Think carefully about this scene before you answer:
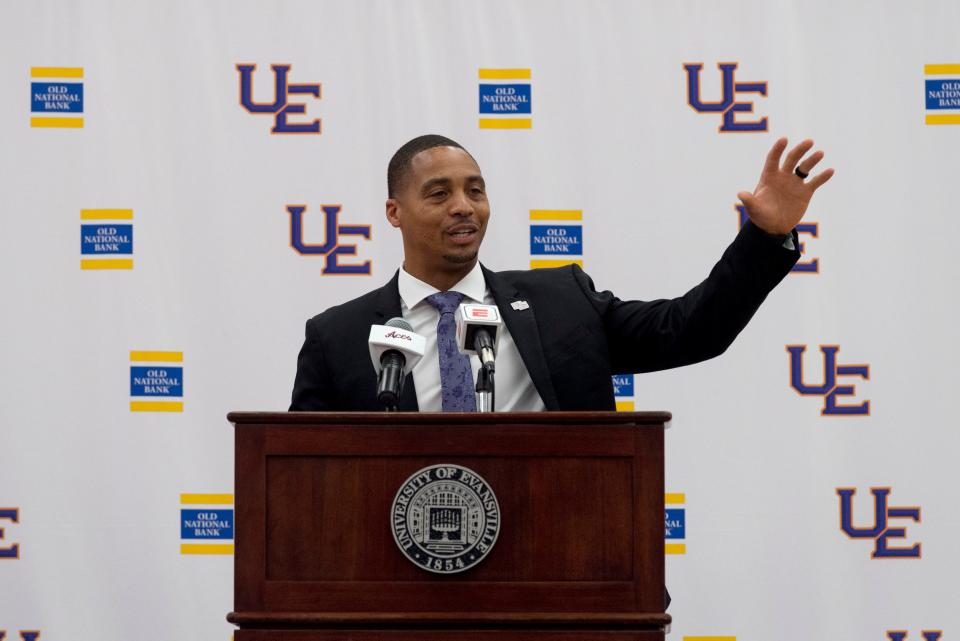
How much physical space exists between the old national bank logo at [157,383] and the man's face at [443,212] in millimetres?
1295

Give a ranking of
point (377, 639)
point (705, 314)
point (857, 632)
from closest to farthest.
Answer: point (377, 639)
point (705, 314)
point (857, 632)

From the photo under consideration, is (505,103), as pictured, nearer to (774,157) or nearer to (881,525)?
(774,157)

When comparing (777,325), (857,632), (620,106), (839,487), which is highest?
(620,106)

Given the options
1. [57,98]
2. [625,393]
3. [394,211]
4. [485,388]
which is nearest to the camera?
[485,388]

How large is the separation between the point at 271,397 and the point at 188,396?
0.28m

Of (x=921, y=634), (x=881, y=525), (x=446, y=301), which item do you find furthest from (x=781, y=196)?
(x=921, y=634)

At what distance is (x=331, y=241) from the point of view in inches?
145

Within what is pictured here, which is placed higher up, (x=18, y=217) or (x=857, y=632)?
(x=18, y=217)

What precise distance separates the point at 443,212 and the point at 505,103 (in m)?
1.22

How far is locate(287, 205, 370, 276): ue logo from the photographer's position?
369cm

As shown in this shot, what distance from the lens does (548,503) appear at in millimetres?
1636

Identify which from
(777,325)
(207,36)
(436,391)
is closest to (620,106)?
(777,325)

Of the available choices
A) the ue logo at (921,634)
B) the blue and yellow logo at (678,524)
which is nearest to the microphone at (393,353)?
the blue and yellow logo at (678,524)

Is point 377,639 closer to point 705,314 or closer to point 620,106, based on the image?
point 705,314
